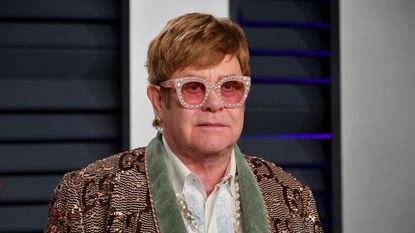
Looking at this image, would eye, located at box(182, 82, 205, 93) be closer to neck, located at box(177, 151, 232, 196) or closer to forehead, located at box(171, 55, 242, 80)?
forehead, located at box(171, 55, 242, 80)

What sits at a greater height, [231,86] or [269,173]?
[231,86]

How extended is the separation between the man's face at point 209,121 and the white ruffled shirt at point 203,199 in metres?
0.07

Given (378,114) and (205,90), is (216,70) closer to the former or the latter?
(205,90)

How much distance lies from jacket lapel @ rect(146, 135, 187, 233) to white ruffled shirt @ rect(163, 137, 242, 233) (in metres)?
0.03

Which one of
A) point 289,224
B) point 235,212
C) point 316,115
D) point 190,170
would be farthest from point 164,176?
point 316,115

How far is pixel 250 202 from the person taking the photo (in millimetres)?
1949

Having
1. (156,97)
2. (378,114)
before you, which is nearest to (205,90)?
(156,97)

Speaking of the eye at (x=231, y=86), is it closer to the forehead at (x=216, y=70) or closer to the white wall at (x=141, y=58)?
the forehead at (x=216, y=70)

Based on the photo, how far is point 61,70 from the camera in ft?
11.5

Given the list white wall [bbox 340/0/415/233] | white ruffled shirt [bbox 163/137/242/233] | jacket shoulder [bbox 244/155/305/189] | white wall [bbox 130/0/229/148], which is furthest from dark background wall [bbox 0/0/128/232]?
white ruffled shirt [bbox 163/137/242/233]

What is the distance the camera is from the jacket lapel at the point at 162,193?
184cm

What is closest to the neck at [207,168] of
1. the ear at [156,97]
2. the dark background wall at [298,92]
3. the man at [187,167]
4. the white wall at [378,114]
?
the man at [187,167]

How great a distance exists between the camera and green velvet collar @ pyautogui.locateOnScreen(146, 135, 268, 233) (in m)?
1.85

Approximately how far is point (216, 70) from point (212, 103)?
0.08 metres
